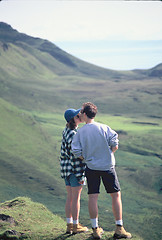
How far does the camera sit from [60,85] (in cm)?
4775

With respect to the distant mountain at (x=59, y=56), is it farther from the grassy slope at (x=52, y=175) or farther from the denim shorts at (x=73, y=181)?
the denim shorts at (x=73, y=181)

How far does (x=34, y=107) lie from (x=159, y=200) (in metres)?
20.9

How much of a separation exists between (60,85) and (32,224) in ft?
142

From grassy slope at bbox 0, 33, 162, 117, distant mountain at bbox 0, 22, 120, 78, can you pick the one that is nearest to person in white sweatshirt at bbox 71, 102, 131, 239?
grassy slope at bbox 0, 33, 162, 117

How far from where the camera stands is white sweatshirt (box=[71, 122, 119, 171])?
12.7ft

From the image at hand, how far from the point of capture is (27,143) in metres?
A: 14.7

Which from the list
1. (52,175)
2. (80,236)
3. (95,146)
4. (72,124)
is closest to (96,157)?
(95,146)

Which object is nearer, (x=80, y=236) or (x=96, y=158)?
(x=96, y=158)

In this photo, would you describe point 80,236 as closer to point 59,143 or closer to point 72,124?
point 72,124

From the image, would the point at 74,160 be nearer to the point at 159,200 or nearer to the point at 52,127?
the point at 159,200

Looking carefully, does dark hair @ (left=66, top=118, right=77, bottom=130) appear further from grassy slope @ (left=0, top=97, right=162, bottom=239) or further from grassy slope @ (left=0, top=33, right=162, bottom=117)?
grassy slope @ (left=0, top=33, right=162, bottom=117)

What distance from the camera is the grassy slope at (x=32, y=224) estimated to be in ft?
13.6

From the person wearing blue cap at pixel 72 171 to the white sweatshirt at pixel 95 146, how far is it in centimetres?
20

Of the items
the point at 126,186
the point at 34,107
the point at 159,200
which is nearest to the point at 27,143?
the point at 126,186
